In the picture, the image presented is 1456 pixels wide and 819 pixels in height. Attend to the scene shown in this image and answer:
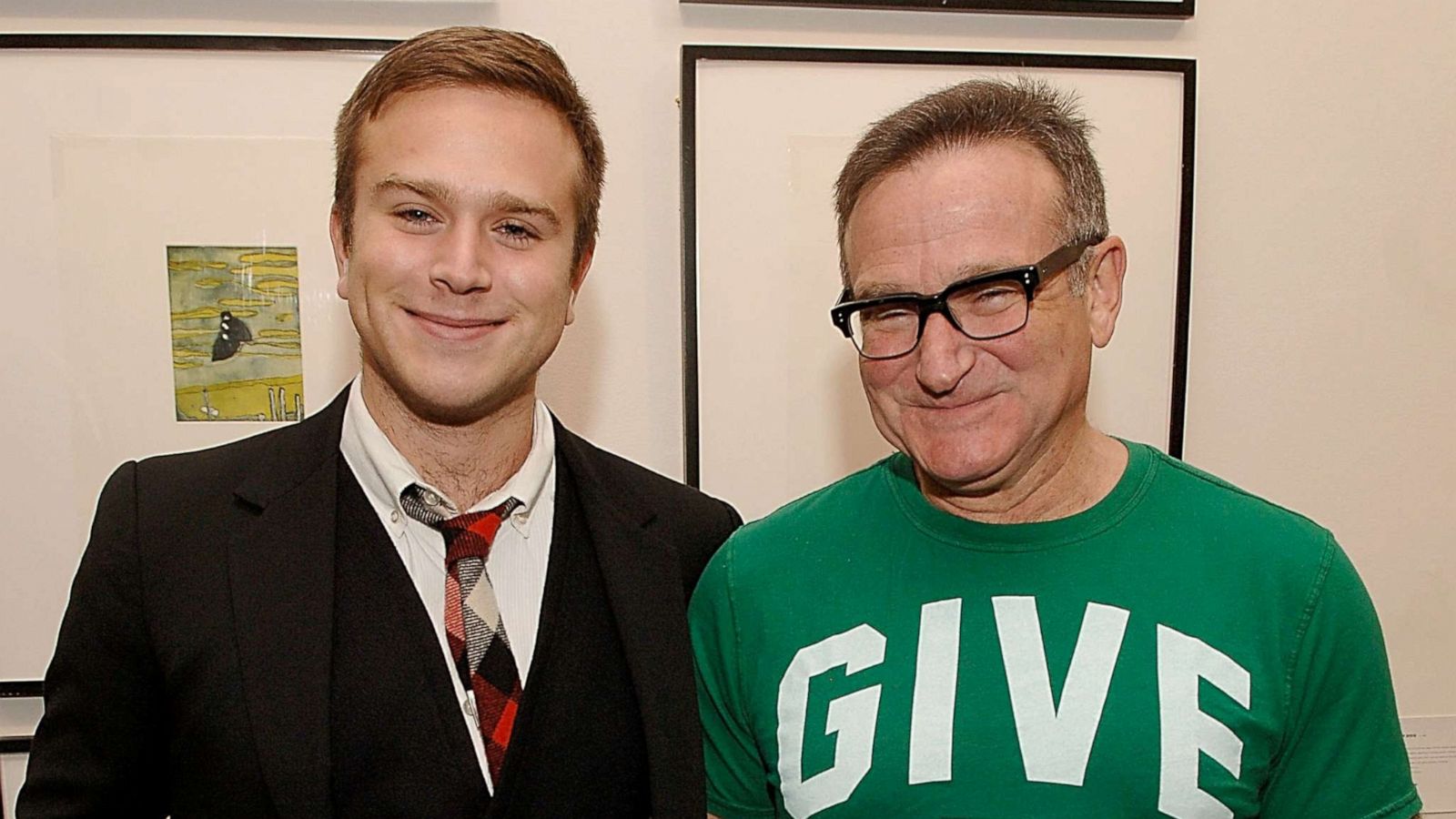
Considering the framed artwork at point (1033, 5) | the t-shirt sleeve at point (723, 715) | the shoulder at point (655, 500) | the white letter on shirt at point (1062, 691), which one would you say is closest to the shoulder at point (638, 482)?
the shoulder at point (655, 500)

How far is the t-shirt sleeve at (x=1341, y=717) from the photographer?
45.7 inches

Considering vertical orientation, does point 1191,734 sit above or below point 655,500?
below

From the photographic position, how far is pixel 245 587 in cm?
118

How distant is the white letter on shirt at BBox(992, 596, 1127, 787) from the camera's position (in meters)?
1.15

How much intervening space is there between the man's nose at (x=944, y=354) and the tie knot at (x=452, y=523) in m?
0.50

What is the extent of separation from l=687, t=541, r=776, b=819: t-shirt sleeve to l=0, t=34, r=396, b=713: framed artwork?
650mm

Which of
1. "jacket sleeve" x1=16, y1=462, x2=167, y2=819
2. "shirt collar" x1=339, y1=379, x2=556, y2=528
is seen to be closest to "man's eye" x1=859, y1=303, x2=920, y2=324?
"shirt collar" x1=339, y1=379, x2=556, y2=528

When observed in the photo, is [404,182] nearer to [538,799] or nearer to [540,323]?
[540,323]

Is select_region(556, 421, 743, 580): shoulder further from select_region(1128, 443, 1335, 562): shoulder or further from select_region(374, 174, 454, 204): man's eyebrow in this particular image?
select_region(1128, 443, 1335, 562): shoulder

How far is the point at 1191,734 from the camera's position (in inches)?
44.8

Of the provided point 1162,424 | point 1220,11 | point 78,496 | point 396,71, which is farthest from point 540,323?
point 1220,11

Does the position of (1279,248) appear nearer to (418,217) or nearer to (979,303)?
(979,303)

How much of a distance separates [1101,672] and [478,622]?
636 millimetres

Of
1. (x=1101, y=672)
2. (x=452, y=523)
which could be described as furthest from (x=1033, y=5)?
(x=452, y=523)
